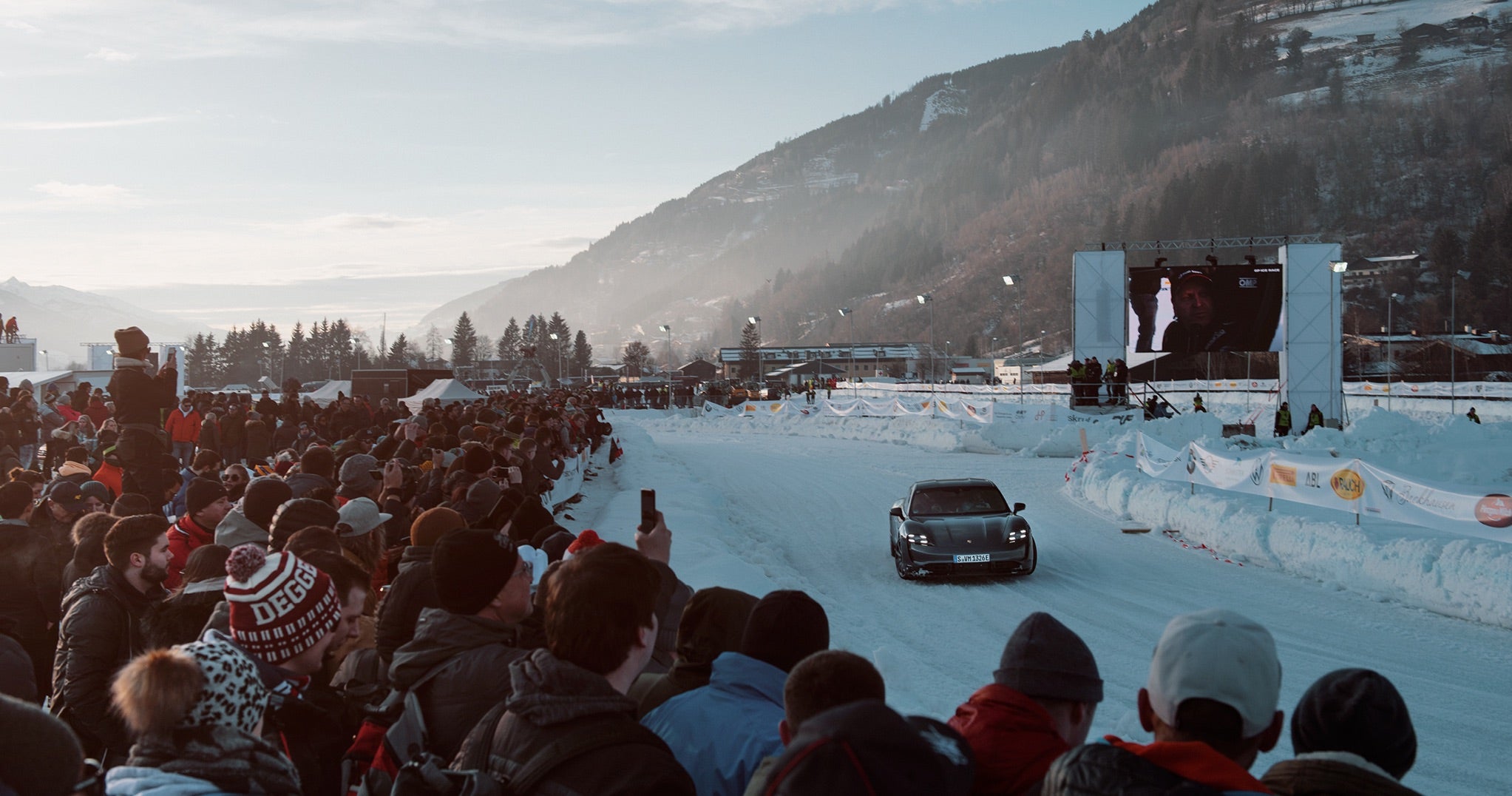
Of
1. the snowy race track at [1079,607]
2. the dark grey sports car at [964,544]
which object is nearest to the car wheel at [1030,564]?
the dark grey sports car at [964,544]

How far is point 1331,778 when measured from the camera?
2.51 meters

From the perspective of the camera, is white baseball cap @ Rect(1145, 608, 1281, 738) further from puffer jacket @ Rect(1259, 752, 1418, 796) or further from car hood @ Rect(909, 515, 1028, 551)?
car hood @ Rect(909, 515, 1028, 551)

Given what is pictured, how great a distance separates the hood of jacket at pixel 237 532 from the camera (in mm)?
5898

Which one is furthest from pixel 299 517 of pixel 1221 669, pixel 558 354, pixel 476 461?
pixel 558 354

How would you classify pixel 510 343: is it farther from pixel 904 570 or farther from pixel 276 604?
pixel 276 604

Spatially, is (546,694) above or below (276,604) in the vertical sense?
below

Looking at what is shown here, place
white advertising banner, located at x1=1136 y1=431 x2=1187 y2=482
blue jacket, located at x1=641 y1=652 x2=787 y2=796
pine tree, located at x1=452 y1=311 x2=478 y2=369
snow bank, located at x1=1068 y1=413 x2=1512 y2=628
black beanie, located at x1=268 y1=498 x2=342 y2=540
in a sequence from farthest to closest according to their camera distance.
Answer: pine tree, located at x1=452 y1=311 x2=478 y2=369 < white advertising banner, located at x1=1136 y1=431 x2=1187 y2=482 < snow bank, located at x1=1068 y1=413 x2=1512 y2=628 < black beanie, located at x1=268 y1=498 x2=342 y2=540 < blue jacket, located at x1=641 y1=652 x2=787 y2=796

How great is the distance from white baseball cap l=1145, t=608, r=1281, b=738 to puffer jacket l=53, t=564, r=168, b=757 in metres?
3.77

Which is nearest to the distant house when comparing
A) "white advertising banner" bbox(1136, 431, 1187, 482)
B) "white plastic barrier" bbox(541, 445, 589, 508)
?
"white plastic barrier" bbox(541, 445, 589, 508)

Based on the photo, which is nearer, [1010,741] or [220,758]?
[220,758]

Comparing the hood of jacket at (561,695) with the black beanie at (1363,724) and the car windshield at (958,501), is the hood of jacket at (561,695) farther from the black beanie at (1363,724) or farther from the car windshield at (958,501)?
the car windshield at (958,501)

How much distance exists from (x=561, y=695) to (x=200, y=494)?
190 inches

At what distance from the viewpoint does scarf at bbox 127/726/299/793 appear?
2.40 metres

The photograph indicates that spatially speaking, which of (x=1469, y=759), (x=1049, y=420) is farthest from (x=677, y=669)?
(x=1049, y=420)
